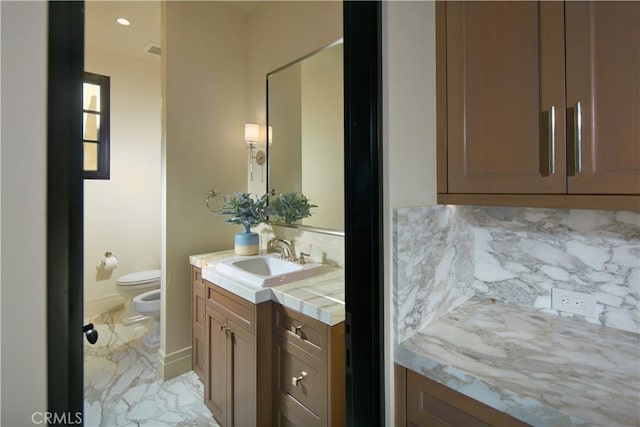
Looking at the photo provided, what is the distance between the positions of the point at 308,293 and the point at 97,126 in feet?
9.71

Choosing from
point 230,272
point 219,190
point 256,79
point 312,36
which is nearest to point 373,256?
point 230,272

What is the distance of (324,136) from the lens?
2023 millimetres

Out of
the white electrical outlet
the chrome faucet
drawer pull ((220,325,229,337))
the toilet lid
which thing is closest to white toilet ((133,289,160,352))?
the toilet lid

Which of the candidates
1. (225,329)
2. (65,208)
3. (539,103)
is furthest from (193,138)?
(539,103)

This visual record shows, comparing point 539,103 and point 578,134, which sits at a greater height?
point 539,103

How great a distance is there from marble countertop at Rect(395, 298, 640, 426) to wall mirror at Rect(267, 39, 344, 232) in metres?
0.99

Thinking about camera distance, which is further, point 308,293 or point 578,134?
point 308,293

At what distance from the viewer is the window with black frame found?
304 cm

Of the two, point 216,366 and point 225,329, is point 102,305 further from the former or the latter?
point 225,329

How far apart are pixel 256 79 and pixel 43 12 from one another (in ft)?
7.49

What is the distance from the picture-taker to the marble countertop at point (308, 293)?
129 cm

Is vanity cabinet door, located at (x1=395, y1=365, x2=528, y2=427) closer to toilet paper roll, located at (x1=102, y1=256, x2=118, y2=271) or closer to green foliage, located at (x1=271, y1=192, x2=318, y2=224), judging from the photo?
green foliage, located at (x1=271, y1=192, x2=318, y2=224)

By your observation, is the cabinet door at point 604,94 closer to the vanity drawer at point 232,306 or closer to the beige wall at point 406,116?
the beige wall at point 406,116

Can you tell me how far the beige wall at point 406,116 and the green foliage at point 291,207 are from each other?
1.11 metres
